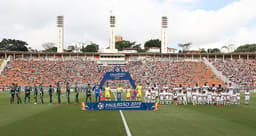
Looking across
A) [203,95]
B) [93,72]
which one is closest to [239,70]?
[93,72]

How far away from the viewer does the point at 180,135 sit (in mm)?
9391

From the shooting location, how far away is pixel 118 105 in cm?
1761

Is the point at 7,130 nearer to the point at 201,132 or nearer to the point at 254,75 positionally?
the point at 201,132

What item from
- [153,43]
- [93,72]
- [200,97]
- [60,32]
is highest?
[153,43]

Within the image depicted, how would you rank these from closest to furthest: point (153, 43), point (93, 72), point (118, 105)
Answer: point (118, 105), point (93, 72), point (153, 43)

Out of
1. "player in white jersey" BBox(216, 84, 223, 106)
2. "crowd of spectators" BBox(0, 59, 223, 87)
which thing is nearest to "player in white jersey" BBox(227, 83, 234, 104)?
"player in white jersey" BBox(216, 84, 223, 106)

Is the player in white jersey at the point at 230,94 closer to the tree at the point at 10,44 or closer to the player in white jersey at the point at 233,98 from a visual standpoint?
the player in white jersey at the point at 233,98

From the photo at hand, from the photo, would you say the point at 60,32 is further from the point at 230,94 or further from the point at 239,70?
the point at 230,94

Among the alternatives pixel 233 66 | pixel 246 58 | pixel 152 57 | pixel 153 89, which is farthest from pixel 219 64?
pixel 153 89

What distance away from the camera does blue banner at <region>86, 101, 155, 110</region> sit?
688 inches

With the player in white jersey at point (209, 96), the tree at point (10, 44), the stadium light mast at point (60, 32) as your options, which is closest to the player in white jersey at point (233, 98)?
the player in white jersey at point (209, 96)

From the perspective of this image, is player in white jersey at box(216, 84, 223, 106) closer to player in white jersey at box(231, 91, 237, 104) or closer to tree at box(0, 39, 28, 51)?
player in white jersey at box(231, 91, 237, 104)

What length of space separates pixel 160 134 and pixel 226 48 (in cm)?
11329

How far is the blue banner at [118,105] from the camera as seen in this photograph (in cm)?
1748
